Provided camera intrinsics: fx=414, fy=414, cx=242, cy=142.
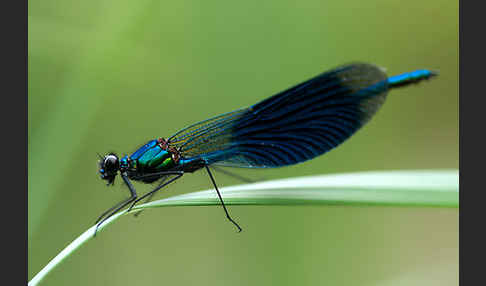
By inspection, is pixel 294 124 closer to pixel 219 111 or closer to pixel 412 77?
pixel 412 77

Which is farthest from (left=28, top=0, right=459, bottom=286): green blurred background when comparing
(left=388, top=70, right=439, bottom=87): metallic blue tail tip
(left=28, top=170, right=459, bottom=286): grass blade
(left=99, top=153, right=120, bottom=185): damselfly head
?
(left=388, top=70, right=439, bottom=87): metallic blue tail tip

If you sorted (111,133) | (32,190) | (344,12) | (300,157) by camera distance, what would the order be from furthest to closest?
(344,12) < (111,133) < (32,190) < (300,157)

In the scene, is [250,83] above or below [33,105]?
above

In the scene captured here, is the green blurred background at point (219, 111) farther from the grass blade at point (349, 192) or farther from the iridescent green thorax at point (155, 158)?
the grass blade at point (349, 192)

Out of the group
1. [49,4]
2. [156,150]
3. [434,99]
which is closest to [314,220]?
[434,99]

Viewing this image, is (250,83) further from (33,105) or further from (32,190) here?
(32,190)

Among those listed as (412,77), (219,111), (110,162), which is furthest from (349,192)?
(219,111)

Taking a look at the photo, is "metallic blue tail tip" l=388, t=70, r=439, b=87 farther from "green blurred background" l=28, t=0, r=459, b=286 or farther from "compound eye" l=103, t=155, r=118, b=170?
"compound eye" l=103, t=155, r=118, b=170
